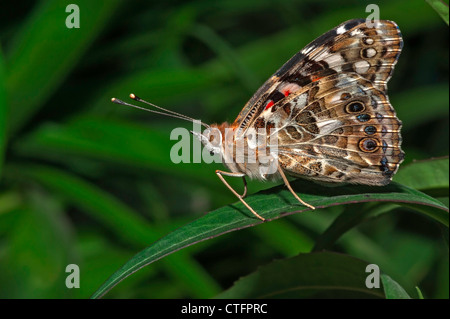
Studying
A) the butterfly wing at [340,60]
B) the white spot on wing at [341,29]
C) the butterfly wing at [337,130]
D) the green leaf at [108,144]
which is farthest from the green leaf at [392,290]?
the green leaf at [108,144]

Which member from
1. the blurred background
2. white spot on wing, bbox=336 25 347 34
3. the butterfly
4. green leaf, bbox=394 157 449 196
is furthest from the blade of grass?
white spot on wing, bbox=336 25 347 34

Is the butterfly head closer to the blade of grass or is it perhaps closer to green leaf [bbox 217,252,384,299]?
green leaf [bbox 217,252,384,299]

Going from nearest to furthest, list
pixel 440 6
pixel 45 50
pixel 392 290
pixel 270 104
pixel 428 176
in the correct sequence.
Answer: pixel 392 290
pixel 440 6
pixel 428 176
pixel 270 104
pixel 45 50

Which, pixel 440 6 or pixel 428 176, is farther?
pixel 428 176

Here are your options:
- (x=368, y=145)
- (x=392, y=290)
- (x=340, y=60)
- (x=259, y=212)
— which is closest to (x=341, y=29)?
(x=340, y=60)

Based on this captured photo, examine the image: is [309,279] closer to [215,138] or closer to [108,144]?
[215,138]

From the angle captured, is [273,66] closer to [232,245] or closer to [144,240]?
[232,245]

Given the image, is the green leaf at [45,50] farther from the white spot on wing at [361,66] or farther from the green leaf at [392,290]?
the green leaf at [392,290]

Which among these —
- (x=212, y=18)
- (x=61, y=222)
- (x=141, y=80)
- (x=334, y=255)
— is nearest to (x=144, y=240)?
(x=61, y=222)
